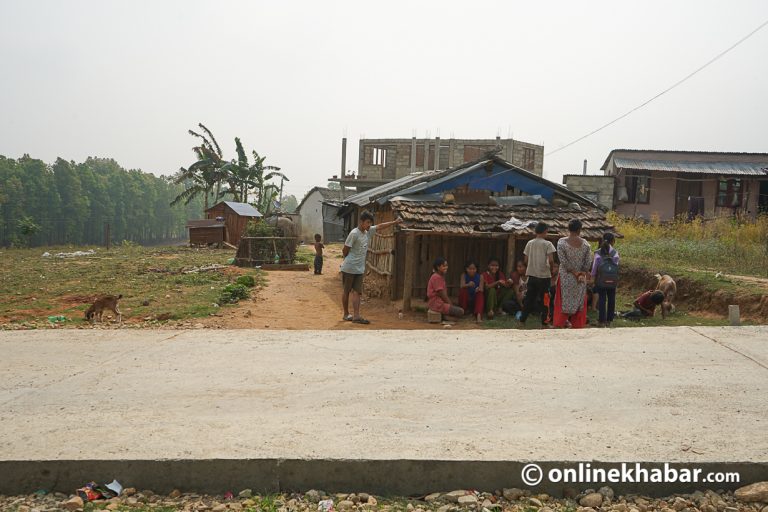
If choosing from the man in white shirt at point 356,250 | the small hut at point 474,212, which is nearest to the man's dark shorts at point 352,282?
the man in white shirt at point 356,250

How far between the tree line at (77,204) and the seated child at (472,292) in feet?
96.4

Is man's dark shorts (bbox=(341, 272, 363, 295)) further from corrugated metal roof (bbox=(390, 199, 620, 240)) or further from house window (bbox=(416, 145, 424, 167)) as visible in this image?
house window (bbox=(416, 145, 424, 167))

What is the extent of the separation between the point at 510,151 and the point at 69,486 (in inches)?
1380

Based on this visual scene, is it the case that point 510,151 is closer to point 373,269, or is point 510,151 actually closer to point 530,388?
point 373,269

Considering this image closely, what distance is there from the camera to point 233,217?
3186 cm

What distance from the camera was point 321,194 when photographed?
38.9 m

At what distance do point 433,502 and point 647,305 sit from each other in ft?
27.9

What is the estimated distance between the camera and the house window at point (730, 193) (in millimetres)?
25203

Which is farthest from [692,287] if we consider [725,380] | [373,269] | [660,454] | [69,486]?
[69,486]

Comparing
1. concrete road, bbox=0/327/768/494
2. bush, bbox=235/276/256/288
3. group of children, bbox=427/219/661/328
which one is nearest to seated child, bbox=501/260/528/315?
group of children, bbox=427/219/661/328

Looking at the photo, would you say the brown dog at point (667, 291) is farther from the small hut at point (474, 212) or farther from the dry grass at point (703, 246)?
the dry grass at point (703, 246)

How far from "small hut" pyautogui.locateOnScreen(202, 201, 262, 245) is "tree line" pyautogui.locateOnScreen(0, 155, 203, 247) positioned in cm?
516

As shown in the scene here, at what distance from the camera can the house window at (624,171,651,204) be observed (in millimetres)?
26047

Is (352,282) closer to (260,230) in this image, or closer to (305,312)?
(305,312)
